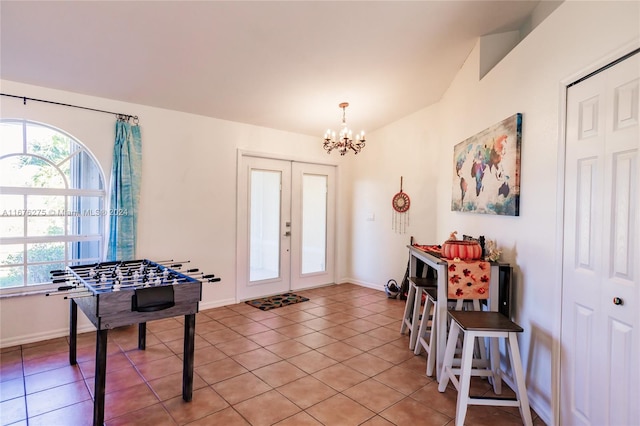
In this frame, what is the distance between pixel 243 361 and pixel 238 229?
2.11 metres

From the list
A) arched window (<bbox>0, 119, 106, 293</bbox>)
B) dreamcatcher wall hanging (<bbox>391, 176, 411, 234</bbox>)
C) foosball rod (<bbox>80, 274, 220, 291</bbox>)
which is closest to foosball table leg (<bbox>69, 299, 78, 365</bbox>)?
foosball rod (<bbox>80, 274, 220, 291</bbox>)

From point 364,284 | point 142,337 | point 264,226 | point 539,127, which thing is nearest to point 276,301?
point 264,226

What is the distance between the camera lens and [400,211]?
5488 mm

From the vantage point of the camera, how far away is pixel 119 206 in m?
3.79

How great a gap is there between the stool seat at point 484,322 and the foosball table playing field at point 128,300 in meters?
1.79

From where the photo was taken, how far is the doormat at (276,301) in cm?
482

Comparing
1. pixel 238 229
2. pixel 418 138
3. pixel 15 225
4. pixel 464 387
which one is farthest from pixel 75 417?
pixel 418 138

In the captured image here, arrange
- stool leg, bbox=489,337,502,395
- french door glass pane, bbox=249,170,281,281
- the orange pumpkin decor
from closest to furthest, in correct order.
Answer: stool leg, bbox=489,337,502,395 < the orange pumpkin decor < french door glass pane, bbox=249,170,281,281

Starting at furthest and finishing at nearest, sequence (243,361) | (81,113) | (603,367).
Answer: (81,113), (243,361), (603,367)

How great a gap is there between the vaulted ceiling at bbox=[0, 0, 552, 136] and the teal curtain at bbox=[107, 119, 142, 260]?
0.35m

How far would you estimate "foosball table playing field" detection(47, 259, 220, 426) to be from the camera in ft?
7.15

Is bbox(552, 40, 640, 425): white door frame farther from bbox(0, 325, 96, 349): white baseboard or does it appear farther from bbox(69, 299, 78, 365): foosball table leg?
bbox(0, 325, 96, 349): white baseboard

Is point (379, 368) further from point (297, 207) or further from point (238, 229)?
point (297, 207)

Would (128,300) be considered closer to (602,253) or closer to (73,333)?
(73,333)
